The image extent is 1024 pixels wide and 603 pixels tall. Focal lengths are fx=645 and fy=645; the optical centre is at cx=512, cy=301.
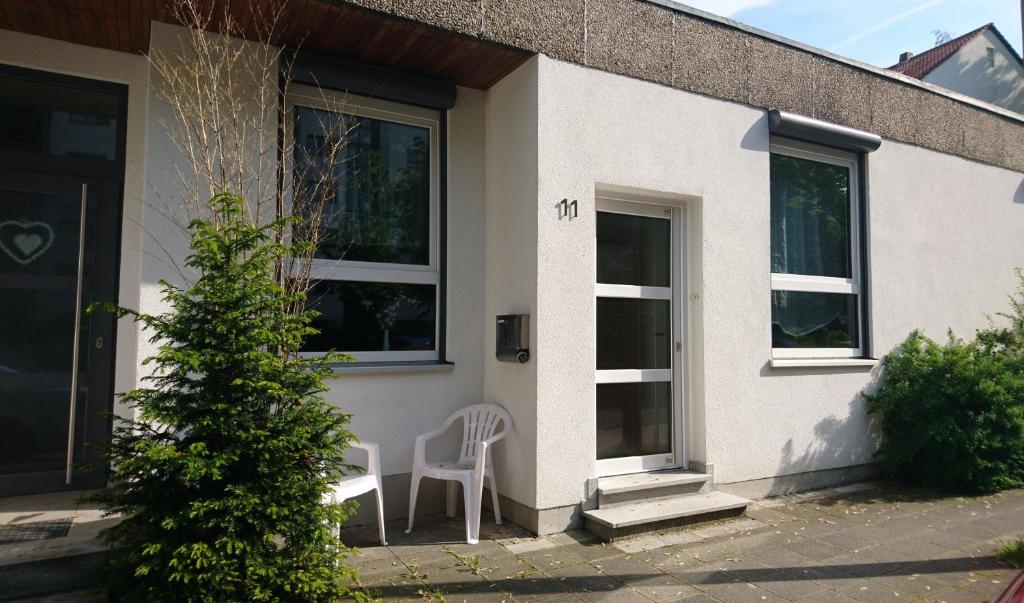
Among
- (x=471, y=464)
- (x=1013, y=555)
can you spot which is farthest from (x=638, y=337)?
(x=1013, y=555)

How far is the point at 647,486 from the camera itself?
461 cm

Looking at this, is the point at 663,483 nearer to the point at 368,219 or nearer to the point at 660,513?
the point at 660,513

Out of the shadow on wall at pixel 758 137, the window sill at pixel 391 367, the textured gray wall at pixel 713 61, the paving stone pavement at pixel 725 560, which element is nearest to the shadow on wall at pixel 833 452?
the paving stone pavement at pixel 725 560

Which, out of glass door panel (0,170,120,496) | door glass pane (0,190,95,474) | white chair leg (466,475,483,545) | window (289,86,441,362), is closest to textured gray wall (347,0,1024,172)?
window (289,86,441,362)

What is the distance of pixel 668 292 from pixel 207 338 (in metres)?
3.48

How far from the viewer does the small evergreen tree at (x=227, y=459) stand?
275cm

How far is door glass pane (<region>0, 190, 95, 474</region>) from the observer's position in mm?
4082

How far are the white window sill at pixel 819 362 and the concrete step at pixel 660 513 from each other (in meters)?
1.26

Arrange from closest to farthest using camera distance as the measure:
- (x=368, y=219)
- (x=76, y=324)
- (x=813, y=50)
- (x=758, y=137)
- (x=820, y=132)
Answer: (x=76, y=324) → (x=368, y=219) → (x=758, y=137) → (x=820, y=132) → (x=813, y=50)

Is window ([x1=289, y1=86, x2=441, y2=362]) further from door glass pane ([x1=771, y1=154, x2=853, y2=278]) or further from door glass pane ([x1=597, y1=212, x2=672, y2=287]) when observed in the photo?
door glass pane ([x1=771, y1=154, x2=853, y2=278])

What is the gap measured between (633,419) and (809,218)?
2.67m

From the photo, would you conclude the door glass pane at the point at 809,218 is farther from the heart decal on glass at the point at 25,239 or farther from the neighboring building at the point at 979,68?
the neighboring building at the point at 979,68

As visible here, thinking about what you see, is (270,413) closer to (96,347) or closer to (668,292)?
(96,347)

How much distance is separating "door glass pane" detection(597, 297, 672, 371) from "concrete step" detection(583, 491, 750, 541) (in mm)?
1013
